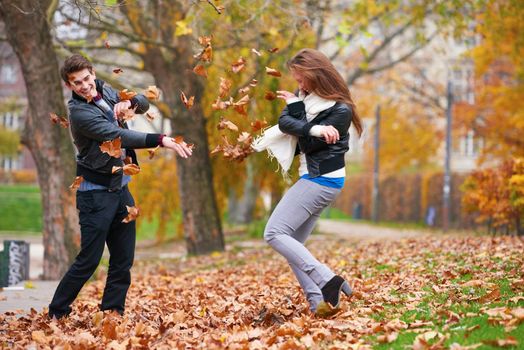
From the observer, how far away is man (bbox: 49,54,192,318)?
647 centimetres

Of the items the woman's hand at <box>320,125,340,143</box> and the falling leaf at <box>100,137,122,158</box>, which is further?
the falling leaf at <box>100,137,122,158</box>

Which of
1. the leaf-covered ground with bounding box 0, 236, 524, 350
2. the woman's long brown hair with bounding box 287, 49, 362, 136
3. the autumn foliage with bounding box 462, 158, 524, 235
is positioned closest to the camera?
the leaf-covered ground with bounding box 0, 236, 524, 350

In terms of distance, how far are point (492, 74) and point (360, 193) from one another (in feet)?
66.8

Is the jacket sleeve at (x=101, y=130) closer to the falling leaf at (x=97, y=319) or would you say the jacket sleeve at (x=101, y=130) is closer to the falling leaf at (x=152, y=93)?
the falling leaf at (x=152, y=93)

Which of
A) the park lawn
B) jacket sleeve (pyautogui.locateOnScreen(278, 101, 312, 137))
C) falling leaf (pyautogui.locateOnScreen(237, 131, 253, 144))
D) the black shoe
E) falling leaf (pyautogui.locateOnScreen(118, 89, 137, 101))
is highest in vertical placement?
falling leaf (pyautogui.locateOnScreen(118, 89, 137, 101))

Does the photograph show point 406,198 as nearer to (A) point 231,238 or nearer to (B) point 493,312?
(A) point 231,238

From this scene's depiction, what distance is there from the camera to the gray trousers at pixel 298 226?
6246 mm

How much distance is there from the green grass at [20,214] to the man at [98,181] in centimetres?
2682

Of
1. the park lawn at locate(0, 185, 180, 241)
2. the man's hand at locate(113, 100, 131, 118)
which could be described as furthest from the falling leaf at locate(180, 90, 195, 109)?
the park lawn at locate(0, 185, 180, 241)

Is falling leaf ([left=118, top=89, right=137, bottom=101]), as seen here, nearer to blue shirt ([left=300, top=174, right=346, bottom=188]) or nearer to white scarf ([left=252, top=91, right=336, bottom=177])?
white scarf ([left=252, top=91, right=336, bottom=177])

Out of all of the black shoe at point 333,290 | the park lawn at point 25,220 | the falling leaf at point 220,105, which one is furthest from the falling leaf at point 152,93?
the park lawn at point 25,220

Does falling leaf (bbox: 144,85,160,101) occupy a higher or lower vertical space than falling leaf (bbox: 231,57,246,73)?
lower

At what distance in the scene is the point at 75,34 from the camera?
68.8 feet

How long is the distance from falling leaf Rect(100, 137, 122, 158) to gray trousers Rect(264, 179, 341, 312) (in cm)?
123
